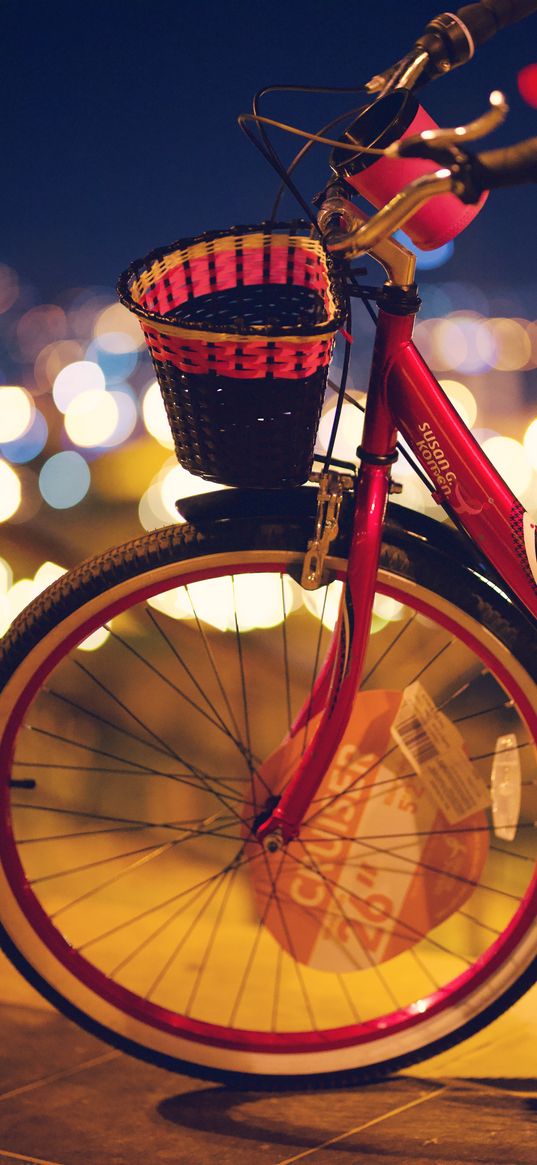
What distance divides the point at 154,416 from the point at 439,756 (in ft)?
6.10

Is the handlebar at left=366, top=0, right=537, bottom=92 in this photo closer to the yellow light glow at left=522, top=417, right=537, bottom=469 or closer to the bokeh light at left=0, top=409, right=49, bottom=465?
the yellow light glow at left=522, top=417, right=537, bottom=469

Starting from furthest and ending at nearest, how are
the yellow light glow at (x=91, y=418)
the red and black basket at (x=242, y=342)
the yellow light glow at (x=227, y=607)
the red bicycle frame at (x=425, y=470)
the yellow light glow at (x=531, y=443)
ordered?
1. the yellow light glow at (x=91, y=418)
2. the yellow light glow at (x=531, y=443)
3. the yellow light glow at (x=227, y=607)
4. the red bicycle frame at (x=425, y=470)
5. the red and black basket at (x=242, y=342)

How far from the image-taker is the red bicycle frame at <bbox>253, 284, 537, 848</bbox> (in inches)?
43.1

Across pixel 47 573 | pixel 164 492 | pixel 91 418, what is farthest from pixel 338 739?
pixel 91 418

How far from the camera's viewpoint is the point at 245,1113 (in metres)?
1.25

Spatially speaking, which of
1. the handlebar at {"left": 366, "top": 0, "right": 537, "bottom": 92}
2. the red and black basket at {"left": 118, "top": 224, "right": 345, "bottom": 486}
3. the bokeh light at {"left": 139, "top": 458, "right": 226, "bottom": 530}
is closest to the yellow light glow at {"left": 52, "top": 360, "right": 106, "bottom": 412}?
the bokeh light at {"left": 139, "top": 458, "right": 226, "bottom": 530}

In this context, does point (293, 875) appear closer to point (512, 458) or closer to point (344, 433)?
point (512, 458)

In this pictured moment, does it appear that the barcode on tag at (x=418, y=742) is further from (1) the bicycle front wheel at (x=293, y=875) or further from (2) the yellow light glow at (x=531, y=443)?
(2) the yellow light glow at (x=531, y=443)

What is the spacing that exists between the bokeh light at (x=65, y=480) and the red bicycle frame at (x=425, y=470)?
6.06 ft

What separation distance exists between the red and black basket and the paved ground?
0.85 metres

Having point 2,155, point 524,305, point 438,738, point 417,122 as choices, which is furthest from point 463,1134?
point 2,155

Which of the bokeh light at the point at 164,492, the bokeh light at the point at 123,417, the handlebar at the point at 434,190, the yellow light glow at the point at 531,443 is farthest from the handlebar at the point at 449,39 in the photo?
the bokeh light at the point at 123,417

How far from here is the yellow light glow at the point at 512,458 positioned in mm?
2523

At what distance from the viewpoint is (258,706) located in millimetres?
2186
